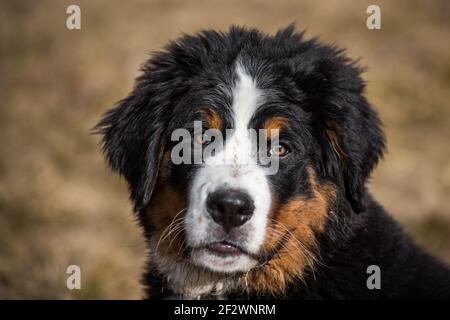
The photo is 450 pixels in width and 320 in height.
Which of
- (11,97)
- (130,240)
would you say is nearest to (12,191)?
(130,240)

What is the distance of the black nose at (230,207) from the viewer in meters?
4.61

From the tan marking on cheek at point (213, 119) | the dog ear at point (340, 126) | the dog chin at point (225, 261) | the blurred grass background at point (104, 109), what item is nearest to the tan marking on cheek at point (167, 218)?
the dog chin at point (225, 261)

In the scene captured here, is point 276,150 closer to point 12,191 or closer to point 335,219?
point 335,219

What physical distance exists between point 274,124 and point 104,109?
24.2 feet

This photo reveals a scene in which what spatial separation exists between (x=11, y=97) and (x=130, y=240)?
4936mm

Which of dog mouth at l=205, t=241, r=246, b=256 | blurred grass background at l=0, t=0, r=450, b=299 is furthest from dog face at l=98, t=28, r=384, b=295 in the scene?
blurred grass background at l=0, t=0, r=450, b=299

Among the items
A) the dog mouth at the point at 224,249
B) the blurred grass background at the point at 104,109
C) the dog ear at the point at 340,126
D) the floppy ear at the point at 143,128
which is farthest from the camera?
the blurred grass background at the point at 104,109

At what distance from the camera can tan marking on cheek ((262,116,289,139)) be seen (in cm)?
498

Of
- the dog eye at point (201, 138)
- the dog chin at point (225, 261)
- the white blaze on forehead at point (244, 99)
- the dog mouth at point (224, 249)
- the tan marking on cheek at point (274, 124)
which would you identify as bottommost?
the dog chin at point (225, 261)

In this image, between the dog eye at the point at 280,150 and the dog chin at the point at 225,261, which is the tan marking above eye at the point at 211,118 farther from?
the dog chin at the point at 225,261

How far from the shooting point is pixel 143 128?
17.2 feet

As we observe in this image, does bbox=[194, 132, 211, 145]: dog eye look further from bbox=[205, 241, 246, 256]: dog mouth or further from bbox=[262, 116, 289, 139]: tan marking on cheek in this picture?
bbox=[205, 241, 246, 256]: dog mouth

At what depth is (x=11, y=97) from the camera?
504 inches

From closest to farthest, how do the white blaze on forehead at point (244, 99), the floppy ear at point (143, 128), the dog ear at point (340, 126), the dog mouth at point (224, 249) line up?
the dog mouth at point (224, 249) → the white blaze on forehead at point (244, 99) → the dog ear at point (340, 126) → the floppy ear at point (143, 128)
